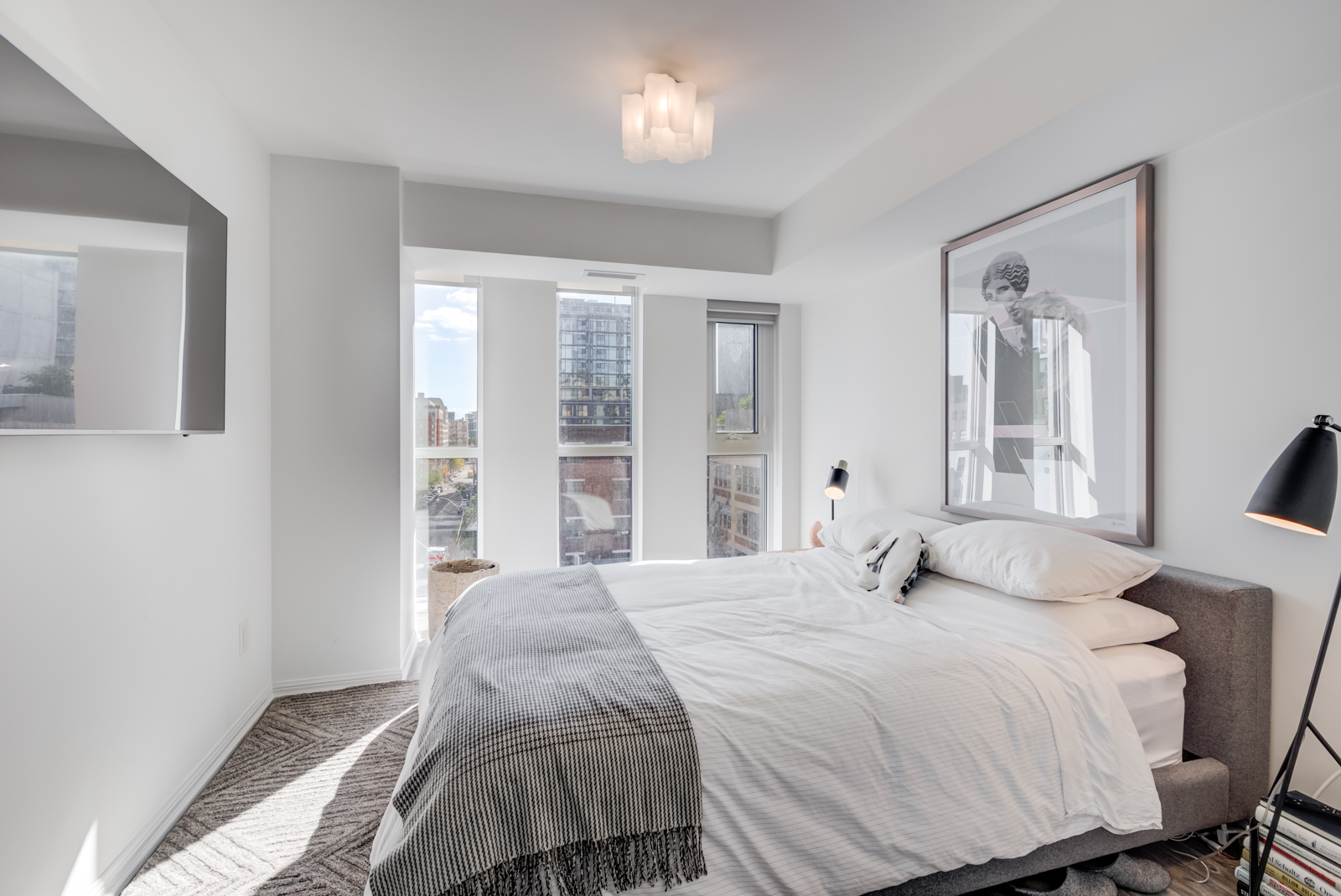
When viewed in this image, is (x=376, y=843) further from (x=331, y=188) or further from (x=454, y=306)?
(x=454, y=306)

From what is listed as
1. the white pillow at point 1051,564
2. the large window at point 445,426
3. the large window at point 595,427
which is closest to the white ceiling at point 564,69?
the large window at point 445,426

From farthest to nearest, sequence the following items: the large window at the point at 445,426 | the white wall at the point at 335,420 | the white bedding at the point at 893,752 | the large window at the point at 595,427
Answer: the large window at the point at 595,427 < the large window at the point at 445,426 < the white wall at the point at 335,420 < the white bedding at the point at 893,752

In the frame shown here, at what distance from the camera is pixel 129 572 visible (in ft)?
5.85

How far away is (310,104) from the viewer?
2.47 metres

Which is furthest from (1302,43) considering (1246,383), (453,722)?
(453,722)

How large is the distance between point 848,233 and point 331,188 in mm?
2545

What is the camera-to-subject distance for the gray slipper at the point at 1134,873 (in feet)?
5.35

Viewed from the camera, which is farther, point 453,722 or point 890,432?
point 890,432

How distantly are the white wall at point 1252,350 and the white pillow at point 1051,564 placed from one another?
0.26m

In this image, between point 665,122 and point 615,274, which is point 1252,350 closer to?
point 665,122

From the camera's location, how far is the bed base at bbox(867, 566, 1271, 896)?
5.74ft

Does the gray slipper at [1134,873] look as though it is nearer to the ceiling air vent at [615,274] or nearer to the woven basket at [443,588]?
the woven basket at [443,588]

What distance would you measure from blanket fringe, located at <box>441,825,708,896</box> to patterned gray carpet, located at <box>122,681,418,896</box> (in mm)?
830

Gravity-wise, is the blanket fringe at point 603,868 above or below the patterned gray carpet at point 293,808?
above
